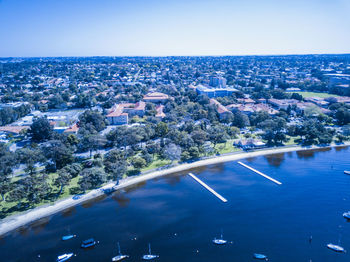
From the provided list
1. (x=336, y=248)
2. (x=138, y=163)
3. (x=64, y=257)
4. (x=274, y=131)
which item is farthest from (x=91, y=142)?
(x=274, y=131)

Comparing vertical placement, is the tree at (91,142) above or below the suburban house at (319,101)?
below

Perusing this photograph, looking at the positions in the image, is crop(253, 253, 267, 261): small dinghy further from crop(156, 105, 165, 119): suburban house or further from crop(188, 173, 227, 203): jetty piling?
crop(156, 105, 165, 119): suburban house

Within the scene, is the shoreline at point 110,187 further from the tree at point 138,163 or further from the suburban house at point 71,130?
the suburban house at point 71,130

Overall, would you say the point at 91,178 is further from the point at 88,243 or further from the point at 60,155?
the point at 88,243

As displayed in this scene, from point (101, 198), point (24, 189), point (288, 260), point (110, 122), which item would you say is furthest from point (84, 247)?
point (110, 122)

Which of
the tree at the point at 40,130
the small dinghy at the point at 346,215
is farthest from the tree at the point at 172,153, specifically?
the tree at the point at 40,130

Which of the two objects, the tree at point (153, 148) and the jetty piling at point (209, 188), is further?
the tree at point (153, 148)

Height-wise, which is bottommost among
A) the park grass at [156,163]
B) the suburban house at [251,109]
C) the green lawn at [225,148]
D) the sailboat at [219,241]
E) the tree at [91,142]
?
the sailboat at [219,241]
